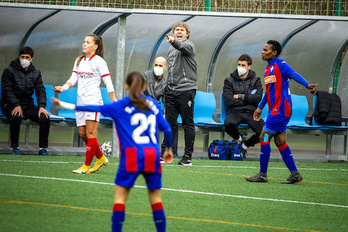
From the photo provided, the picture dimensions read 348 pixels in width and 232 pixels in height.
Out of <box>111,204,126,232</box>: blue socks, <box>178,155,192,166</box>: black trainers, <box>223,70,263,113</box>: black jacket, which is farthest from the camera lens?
<box>223,70,263,113</box>: black jacket

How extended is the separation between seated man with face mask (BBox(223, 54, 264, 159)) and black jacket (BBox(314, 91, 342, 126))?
1.51 metres

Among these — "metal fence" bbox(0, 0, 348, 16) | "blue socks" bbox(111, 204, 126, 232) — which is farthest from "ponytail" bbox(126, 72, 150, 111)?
"metal fence" bbox(0, 0, 348, 16)

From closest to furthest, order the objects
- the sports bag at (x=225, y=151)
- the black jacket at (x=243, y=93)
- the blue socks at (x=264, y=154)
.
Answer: the blue socks at (x=264, y=154) → the sports bag at (x=225, y=151) → the black jacket at (x=243, y=93)

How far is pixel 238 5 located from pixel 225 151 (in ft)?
9.98

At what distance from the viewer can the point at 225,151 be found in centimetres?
1278

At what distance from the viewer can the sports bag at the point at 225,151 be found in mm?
12781

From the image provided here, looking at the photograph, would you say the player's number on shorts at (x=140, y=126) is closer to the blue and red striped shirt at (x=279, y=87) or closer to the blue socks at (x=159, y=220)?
the blue socks at (x=159, y=220)

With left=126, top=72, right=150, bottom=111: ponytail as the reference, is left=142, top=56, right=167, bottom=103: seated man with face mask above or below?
above

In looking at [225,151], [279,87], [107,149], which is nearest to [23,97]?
[107,149]

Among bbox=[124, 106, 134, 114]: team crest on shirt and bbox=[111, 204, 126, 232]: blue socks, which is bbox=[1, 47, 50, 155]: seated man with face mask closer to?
bbox=[124, 106, 134, 114]: team crest on shirt

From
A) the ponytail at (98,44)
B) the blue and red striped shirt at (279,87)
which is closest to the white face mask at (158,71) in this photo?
the ponytail at (98,44)

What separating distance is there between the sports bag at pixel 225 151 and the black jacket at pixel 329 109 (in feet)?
6.96

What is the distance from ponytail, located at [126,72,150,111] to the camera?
4641 mm

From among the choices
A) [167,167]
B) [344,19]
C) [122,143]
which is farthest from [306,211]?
→ [344,19]
